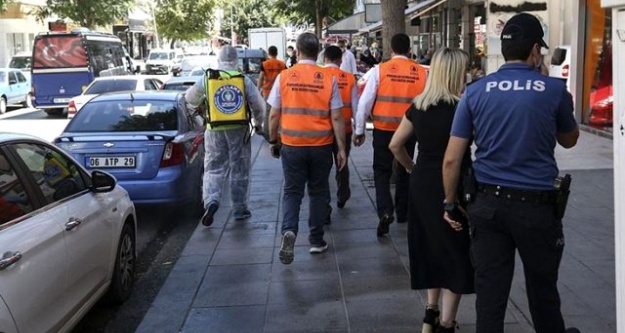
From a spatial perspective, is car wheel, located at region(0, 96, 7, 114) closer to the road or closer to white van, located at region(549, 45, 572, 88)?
the road

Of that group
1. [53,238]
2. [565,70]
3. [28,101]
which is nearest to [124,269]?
[53,238]

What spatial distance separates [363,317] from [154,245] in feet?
11.3

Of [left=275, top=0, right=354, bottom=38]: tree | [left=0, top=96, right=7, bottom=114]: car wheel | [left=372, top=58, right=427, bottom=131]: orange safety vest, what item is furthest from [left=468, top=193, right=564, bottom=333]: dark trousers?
[left=275, top=0, right=354, bottom=38]: tree

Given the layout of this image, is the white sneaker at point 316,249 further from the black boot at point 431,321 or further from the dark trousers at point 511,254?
the dark trousers at point 511,254

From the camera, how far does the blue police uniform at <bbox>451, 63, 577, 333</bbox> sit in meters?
3.37

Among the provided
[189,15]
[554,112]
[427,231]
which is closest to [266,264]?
[427,231]

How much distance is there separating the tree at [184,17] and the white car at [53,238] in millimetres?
55196

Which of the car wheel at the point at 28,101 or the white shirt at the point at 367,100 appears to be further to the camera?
the car wheel at the point at 28,101

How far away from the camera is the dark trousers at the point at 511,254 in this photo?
3396 millimetres

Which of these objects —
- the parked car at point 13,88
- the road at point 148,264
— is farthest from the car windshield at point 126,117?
the parked car at point 13,88

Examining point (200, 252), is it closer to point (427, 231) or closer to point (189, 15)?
point (427, 231)

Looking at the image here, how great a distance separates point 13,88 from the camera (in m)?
24.7

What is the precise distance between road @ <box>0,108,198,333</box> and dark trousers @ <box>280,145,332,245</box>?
51.4 inches

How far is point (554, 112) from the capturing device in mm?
3393
